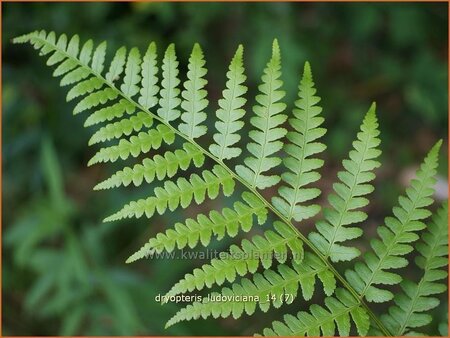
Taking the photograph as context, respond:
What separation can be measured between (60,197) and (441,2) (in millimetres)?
2511

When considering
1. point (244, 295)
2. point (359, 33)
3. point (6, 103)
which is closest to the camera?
point (244, 295)

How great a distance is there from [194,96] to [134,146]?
7.5 inches

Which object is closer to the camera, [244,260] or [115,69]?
[244,260]

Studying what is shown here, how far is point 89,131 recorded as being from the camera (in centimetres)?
269

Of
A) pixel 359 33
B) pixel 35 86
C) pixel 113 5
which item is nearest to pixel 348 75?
pixel 359 33

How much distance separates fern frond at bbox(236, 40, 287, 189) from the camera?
1.28 metres

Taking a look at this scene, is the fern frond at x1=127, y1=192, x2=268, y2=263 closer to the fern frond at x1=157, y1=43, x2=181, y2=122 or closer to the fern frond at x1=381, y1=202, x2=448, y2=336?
the fern frond at x1=157, y1=43, x2=181, y2=122

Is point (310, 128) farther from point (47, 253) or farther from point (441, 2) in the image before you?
point (441, 2)

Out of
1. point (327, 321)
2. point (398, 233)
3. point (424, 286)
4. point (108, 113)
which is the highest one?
point (108, 113)

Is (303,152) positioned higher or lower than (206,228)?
higher

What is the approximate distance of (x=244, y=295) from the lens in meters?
1.26

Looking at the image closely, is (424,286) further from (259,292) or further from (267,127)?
(267,127)

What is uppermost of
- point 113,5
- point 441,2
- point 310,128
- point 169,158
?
point 441,2

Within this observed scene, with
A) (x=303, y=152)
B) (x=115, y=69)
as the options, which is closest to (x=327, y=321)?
(x=303, y=152)
